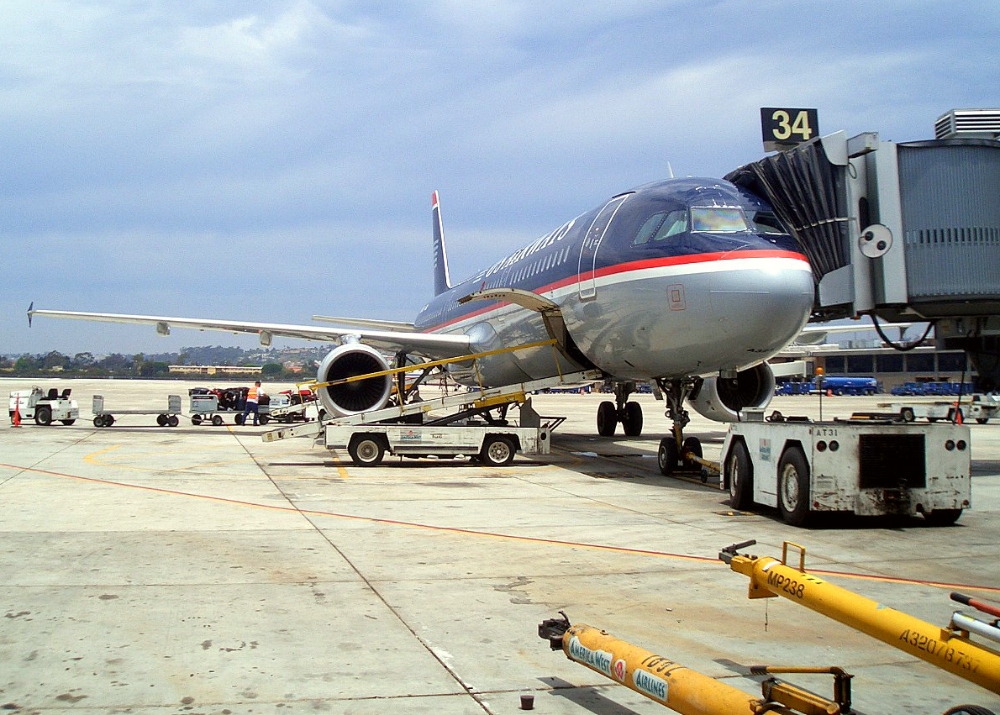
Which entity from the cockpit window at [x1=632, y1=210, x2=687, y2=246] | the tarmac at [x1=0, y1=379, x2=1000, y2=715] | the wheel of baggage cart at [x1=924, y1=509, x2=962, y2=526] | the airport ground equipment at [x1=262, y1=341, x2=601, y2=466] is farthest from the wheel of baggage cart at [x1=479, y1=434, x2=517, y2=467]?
the wheel of baggage cart at [x1=924, y1=509, x2=962, y2=526]

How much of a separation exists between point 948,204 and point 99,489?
1239cm

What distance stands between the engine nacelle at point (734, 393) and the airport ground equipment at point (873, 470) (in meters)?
7.66

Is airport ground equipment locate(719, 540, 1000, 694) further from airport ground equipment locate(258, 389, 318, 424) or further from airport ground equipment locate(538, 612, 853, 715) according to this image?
airport ground equipment locate(258, 389, 318, 424)

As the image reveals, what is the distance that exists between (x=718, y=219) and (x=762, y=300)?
1427mm

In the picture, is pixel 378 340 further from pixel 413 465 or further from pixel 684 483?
pixel 684 483

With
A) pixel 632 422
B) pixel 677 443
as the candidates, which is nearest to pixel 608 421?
pixel 632 422

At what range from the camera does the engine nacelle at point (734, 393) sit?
58.5ft

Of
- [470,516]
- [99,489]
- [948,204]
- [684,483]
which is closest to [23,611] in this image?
[470,516]

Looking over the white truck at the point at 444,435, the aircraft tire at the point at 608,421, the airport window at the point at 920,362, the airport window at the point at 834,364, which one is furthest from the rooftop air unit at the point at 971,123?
the airport window at the point at 834,364

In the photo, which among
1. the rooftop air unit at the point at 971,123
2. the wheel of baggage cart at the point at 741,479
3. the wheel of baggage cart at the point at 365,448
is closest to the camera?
the wheel of baggage cart at the point at 741,479

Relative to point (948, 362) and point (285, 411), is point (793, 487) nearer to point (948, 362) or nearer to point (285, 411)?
point (285, 411)

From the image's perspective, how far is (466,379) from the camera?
901 inches

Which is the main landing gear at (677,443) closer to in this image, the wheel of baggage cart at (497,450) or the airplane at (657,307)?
the airplane at (657,307)

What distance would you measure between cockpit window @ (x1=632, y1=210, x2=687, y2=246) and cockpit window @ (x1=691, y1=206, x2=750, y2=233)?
0.17 metres
